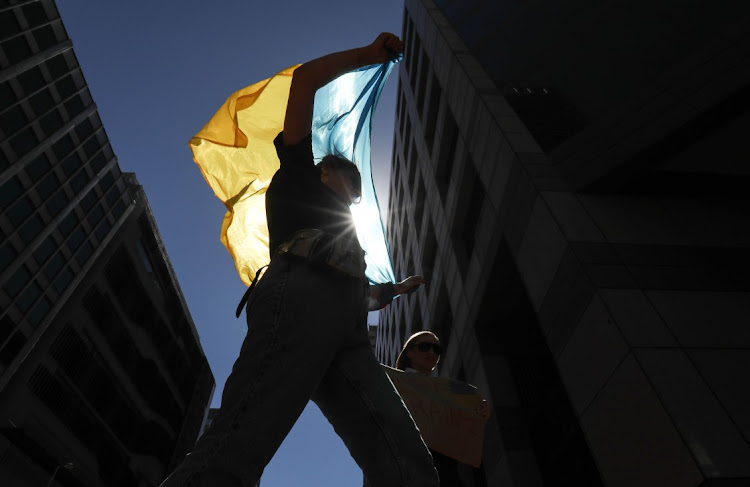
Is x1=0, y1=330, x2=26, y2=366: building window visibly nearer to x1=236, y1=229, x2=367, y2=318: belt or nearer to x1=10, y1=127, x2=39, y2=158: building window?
x1=10, y1=127, x2=39, y2=158: building window

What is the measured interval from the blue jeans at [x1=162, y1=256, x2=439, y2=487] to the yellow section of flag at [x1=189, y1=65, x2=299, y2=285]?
6.54 ft

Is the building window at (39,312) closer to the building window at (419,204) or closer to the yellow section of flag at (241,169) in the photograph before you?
the building window at (419,204)

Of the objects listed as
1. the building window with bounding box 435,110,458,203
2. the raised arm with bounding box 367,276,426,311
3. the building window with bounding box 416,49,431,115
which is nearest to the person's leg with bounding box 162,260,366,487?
the raised arm with bounding box 367,276,426,311

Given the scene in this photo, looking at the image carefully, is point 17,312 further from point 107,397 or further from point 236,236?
point 236,236

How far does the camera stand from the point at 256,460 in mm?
1231

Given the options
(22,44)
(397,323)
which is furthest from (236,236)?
(22,44)

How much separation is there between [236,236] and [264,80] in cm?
160

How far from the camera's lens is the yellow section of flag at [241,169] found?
3.61m

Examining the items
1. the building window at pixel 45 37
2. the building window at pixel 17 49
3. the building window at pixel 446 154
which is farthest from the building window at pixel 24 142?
the building window at pixel 446 154

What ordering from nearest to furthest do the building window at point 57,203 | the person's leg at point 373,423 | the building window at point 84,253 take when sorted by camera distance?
the person's leg at point 373,423
the building window at point 57,203
the building window at point 84,253

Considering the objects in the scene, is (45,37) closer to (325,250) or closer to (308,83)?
(308,83)

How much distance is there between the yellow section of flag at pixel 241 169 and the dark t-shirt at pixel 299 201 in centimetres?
163

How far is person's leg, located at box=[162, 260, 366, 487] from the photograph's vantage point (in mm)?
1183

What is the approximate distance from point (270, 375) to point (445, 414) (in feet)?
8.78
